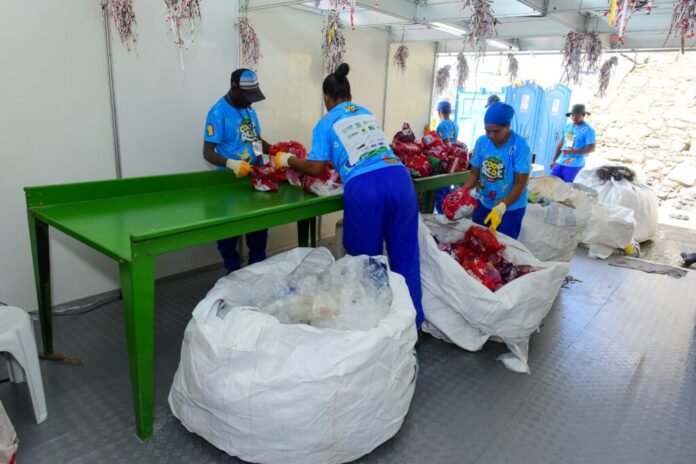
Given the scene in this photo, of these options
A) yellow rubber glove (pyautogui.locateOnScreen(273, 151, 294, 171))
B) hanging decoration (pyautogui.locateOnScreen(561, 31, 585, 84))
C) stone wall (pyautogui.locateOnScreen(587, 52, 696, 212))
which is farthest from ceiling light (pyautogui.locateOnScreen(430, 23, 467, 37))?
stone wall (pyautogui.locateOnScreen(587, 52, 696, 212))

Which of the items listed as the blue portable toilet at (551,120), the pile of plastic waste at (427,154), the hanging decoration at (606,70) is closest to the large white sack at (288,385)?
the pile of plastic waste at (427,154)

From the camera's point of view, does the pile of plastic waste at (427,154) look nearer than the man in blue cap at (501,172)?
No

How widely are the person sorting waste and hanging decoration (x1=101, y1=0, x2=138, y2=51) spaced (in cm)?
128

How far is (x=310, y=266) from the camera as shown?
2.20 m

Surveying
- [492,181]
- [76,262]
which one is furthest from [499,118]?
[76,262]

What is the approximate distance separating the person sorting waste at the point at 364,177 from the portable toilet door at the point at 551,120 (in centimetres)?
596

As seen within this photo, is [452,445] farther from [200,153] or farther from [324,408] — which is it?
[200,153]

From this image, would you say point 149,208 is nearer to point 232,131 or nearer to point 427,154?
point 232,131

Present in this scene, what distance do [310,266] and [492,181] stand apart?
150 centimetres

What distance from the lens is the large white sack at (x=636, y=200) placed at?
16.0 feet

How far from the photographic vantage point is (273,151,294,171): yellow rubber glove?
2.49 m

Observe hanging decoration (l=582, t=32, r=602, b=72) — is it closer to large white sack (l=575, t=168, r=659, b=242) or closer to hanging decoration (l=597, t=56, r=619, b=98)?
hanging decoration (l=597, t=56, r=619, b=98)

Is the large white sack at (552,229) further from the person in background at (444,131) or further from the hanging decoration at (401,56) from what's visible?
the hanging decoration at (401,56)

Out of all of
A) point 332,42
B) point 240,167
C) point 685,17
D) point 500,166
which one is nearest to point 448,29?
point 332,42
